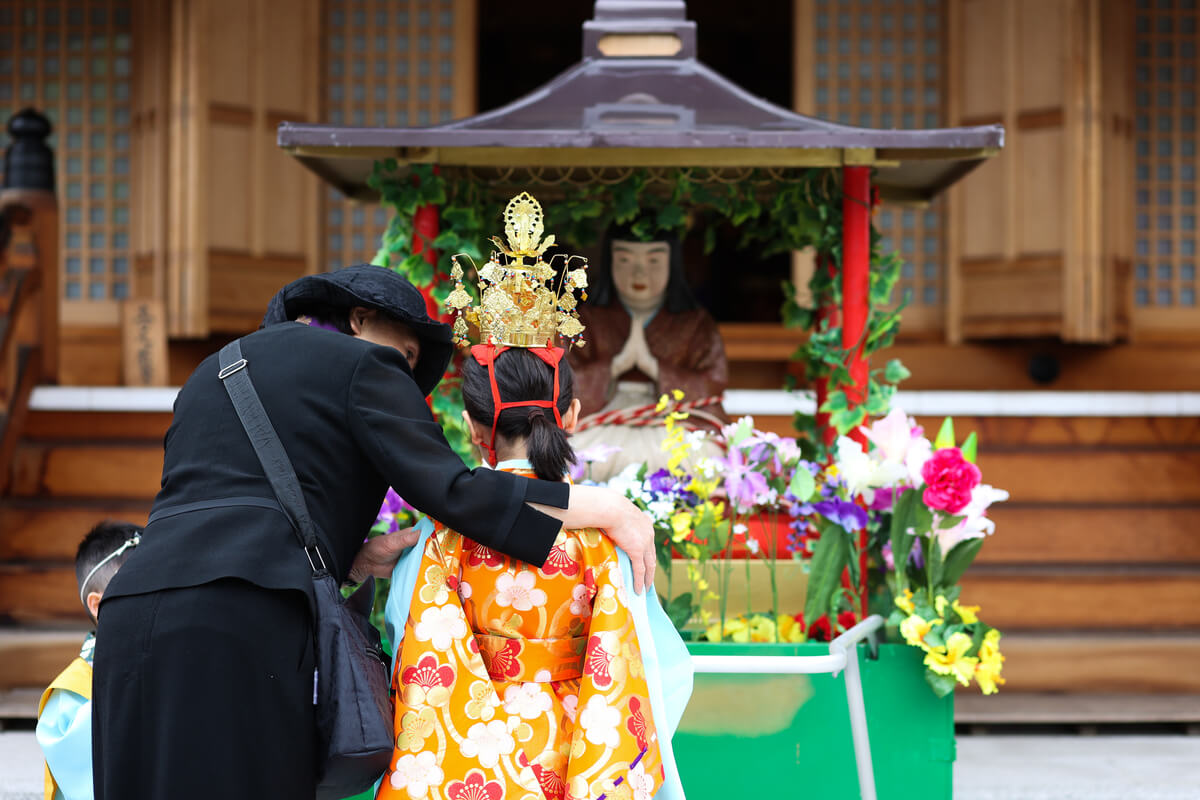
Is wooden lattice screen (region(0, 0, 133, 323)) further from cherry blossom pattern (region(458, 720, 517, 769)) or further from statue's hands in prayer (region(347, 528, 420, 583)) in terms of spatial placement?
cherry blossom pattern (region(458, 720, 517, 769))

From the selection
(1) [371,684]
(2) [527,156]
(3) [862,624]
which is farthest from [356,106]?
(1) [371,684]

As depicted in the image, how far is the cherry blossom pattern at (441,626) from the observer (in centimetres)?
191

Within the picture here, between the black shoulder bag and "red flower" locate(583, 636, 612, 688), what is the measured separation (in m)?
0.34

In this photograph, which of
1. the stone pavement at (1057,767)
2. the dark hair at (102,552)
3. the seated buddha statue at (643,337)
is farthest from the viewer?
the seated buddha statue at (643,337)

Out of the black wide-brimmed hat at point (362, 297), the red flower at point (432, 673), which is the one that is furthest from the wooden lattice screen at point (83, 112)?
the red flower at point (432, 673)

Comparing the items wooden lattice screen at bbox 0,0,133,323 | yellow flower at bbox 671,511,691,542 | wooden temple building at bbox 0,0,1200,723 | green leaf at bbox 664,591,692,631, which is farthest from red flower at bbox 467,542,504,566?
wooden lattice screen at bbox 0,0,133,323

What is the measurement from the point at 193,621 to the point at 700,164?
A: 221 centimetres

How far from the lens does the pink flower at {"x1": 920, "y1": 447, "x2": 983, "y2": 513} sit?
269 cm

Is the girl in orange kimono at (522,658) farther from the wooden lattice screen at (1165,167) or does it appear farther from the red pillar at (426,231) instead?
the wooden lattice screen at (1165,167)

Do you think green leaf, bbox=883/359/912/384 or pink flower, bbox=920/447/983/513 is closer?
pink flower, bbox=920/447/983/513

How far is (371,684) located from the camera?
5.88 feet

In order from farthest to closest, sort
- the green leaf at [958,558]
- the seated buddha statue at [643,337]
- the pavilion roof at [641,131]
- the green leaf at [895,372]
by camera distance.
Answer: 1. the seated buddha statue at [643,337]
2. the green leaf at [895,372]
3. the pavilion roof at [641,131]
4. the green leaf at [958,558]

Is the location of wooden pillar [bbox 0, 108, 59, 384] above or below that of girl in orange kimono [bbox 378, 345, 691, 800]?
above

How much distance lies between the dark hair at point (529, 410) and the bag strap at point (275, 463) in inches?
14.2
